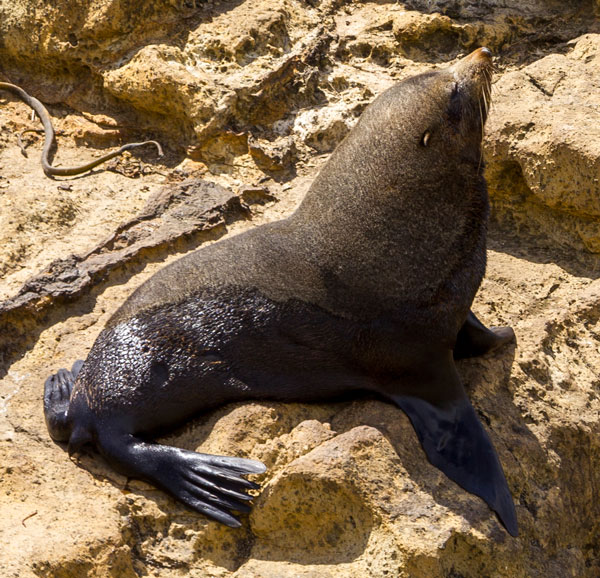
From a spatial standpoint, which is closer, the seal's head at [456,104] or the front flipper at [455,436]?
the front flipper at [455,436]

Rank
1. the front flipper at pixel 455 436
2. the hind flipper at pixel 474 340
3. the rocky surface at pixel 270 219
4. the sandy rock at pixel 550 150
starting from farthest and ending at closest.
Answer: the sandy rock at pixel 550 150
the hind flipper at pixel 474 340
the front flipper at pixel 455 436
the rocky surface at pixel 270 219

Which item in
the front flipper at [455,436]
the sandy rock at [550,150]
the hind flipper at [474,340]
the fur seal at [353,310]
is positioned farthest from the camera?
the sandy rock at [550,150]

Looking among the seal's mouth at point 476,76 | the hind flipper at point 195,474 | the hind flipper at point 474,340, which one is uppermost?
the seal's mouth at point 476,76

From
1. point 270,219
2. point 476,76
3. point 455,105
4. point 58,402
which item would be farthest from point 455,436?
point 270,219

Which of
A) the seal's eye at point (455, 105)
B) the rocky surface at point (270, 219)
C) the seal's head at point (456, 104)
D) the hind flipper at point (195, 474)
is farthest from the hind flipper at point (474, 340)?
the hind flipper at point (195, 474)

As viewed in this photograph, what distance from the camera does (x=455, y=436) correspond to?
434 cm

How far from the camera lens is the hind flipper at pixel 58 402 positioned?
180 inches

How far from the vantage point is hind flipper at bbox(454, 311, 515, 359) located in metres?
4.89

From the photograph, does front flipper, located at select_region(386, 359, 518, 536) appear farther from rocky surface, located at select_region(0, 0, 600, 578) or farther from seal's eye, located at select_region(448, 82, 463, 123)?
seal's eye, located at select_region(448, 82, 463, 123)

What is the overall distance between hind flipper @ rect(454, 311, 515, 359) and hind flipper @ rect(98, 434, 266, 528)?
4.47 ft

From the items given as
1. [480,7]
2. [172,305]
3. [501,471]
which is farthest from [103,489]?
[480,7]

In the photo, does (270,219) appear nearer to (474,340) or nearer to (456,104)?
(474,340)

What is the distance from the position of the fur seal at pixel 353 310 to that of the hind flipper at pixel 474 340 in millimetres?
297

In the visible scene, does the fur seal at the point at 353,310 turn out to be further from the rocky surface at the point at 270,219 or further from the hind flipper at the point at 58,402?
the rocky surface at the point at 270,219
